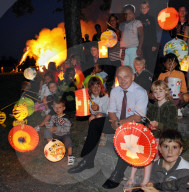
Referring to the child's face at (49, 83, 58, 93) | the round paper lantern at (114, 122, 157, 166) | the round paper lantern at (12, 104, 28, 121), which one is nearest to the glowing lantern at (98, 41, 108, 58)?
the child's face at (49, 83, 58, 93)

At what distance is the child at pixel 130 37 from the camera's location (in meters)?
5.14

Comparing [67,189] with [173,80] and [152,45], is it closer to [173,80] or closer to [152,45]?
[173,80]

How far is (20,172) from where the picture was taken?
3664mm

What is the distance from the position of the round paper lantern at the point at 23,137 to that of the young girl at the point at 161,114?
180cm

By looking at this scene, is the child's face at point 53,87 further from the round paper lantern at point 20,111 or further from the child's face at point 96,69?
the round paper lantern at point 20,111

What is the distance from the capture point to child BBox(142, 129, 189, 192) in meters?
2.27

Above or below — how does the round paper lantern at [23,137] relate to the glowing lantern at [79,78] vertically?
below

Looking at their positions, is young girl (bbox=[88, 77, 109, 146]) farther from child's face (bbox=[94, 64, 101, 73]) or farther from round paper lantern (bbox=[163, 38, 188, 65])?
round paper lantern (bbox=[163, 38, 188, 65])

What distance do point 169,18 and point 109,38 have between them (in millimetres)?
1368

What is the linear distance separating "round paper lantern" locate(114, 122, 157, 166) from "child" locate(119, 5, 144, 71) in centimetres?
279

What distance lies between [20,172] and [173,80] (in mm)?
2815

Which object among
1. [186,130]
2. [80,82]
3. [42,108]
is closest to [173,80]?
[186,130]

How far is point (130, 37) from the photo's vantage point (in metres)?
5.29

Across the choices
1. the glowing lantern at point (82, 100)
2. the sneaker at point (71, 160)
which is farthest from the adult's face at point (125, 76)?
the sneaker at point (71, 160)
